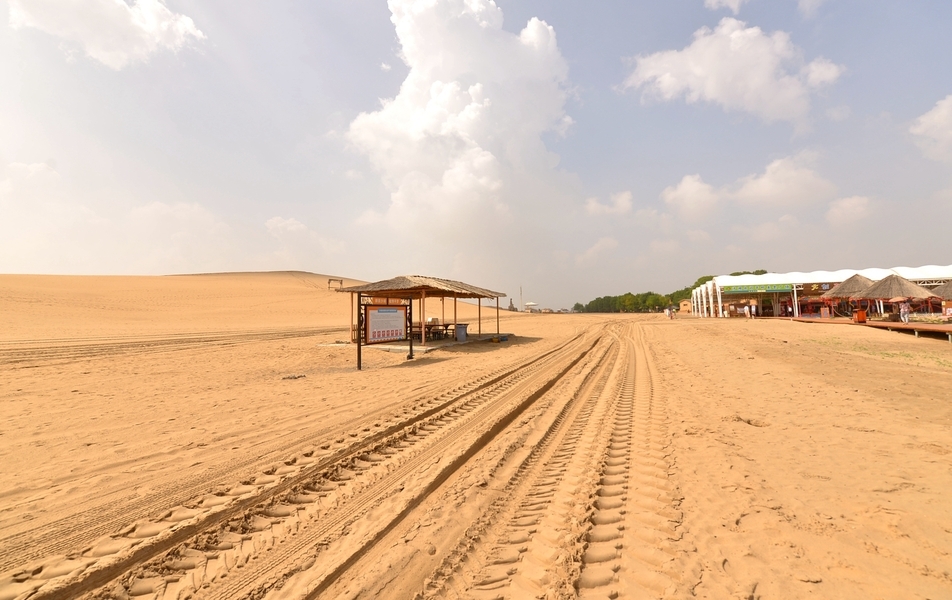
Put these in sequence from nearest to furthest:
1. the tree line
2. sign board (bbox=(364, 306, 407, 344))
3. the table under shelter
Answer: sign board (bbox=(364, 306, 407, 344)) → the table under shelter → the tree line

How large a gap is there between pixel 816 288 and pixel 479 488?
3973 cm

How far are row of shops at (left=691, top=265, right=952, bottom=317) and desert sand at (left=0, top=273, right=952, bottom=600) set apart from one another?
92.3 feet

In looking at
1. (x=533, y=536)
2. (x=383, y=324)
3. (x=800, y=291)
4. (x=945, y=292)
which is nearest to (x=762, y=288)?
(x=800, y=291)

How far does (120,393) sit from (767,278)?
137 feet

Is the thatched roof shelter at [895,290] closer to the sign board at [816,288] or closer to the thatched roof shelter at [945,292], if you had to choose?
the thatched roof shelter at [945,292]

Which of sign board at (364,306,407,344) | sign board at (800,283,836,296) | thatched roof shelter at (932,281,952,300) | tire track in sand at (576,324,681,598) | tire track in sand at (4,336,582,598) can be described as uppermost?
sign board at (800,283,836,296)

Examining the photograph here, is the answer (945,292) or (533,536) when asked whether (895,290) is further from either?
(533,536)

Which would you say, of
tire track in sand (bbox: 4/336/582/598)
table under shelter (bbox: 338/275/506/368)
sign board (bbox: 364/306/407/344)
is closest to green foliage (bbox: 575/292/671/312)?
table under shelter (bbox: 338/275/506/368)

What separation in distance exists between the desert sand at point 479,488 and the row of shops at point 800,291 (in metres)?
28.1

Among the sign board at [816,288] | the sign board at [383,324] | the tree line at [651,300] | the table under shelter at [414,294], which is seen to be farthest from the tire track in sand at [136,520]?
the tree line at [651,300]

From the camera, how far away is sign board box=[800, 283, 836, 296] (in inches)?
1221

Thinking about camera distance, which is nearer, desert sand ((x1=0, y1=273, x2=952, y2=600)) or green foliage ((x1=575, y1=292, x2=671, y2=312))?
desert sand ((x1=0, y1=273, x2=952, y2=600))

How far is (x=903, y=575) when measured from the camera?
2.26 meters

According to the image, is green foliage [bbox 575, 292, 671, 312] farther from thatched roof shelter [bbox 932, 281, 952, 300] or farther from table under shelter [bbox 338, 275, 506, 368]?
table under shelter [bbox 338, 275, 506, 368]
